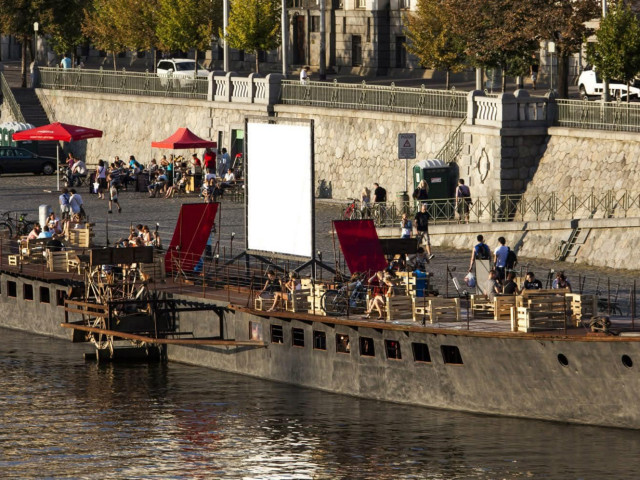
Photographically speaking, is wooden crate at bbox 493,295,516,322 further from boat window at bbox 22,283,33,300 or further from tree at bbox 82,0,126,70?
tree at bbox 82,0,126,70

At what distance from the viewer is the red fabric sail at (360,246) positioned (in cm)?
4331

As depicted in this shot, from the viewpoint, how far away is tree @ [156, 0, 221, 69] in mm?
89188

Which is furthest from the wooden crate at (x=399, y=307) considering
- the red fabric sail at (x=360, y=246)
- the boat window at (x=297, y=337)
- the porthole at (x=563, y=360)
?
the porthole at (x=563, y=360)

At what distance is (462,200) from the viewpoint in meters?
58.4

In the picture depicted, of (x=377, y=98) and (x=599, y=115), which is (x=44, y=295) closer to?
(x=599, y=115)

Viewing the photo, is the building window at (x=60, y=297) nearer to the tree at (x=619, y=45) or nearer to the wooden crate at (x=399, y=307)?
the wooden crate at (x=399, y=307)

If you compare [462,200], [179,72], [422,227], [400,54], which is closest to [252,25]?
[179,72]

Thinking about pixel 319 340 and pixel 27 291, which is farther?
pixel 27 291

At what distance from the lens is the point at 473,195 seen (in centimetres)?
6084

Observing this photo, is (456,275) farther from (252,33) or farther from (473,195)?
(252,33)

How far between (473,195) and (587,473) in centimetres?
2669

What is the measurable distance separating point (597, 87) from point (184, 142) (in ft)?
56.0

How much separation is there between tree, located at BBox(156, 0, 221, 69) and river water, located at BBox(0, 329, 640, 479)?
1836 inches

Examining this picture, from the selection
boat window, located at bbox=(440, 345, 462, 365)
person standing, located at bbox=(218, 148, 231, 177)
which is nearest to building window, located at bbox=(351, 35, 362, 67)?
person standing, located at bbox=(218, 148, 231, 177)
